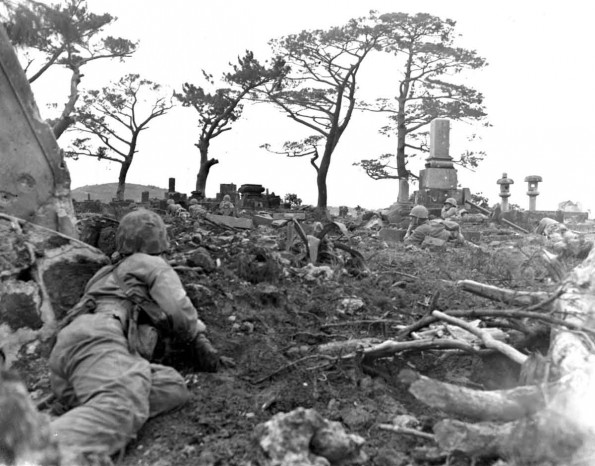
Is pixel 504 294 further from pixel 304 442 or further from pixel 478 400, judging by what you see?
pixel 304 442

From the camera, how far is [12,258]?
4090 mm

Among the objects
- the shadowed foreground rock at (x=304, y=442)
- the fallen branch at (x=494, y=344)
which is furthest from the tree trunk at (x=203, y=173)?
the shadowed foreground rock at (x=304, y=442)

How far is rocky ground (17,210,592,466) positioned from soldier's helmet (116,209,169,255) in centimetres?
67

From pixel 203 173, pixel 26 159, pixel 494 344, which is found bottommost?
pixel 494 344

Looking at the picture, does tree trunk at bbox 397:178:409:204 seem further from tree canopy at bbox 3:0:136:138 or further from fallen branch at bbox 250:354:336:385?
fallen branch at bbox 250:354:336:385

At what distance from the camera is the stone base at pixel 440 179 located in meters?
21.3

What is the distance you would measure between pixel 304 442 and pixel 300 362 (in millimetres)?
1242

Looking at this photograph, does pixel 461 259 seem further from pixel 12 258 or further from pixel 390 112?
pixel 390 112

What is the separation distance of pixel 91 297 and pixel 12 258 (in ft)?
3.43

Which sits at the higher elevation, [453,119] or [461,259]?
[453,119]

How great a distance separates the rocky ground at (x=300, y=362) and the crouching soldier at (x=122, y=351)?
0.15m

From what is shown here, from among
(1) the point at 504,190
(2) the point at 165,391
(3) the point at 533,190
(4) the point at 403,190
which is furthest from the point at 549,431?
(4) the point at 403,190

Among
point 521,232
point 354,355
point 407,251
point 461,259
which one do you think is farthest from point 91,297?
point 521,232

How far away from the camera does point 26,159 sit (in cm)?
500
